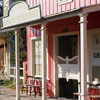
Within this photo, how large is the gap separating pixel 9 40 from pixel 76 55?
9.16m

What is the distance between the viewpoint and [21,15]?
34.2 ft

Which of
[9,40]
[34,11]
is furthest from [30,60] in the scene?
[9,40]

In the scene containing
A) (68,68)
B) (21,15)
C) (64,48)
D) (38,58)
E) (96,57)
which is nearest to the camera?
(96,57)

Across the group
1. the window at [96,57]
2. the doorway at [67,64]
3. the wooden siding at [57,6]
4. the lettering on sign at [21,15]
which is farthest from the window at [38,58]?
the window at [96,57]

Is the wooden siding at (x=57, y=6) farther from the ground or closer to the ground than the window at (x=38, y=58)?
farther from the ground

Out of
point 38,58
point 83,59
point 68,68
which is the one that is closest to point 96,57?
point 68,68

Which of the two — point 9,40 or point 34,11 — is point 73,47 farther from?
point 9,40

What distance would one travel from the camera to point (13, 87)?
54.3 feet

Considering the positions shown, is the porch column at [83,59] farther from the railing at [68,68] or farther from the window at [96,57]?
the railing at [68,68]

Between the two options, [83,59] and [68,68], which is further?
[68,68]

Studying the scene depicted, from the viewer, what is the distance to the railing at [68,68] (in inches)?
430

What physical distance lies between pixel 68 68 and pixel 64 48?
1117 mm

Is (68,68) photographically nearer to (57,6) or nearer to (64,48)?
(64,48)

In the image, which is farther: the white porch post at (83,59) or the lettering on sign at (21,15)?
the lettering on sign at (21,15)
